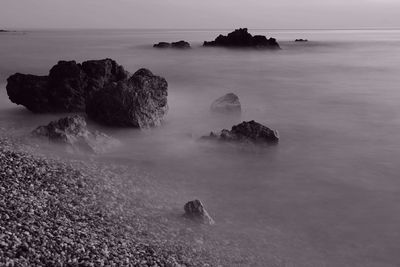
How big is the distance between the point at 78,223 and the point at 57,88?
53.8 feet

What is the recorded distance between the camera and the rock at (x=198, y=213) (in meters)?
12.5

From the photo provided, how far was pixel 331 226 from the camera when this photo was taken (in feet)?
42.9

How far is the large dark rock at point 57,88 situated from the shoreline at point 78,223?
10.9 m

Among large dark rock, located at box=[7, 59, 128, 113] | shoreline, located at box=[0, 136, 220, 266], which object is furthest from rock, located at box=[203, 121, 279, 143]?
large dark rock, located at box=[7, 59, 128, 113]

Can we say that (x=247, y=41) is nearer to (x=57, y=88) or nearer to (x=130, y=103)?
(x=57, y=88)

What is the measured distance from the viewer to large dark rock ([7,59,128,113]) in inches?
997

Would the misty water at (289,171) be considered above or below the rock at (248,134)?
below

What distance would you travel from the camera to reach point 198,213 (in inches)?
493

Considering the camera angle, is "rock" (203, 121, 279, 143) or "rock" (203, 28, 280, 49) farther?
"rock" (203, 28, 280, 49)

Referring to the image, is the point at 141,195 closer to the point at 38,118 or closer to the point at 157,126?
the point at 157,126

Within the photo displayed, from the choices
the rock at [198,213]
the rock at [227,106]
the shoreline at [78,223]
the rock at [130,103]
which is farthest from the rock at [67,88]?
the rock at [198,213]

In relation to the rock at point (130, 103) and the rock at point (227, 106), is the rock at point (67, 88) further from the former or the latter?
the rock at point (227, 106)

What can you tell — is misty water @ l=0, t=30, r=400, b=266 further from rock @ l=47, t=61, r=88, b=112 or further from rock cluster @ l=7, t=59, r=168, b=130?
rock @ l=47, t=61, r=88, b=112

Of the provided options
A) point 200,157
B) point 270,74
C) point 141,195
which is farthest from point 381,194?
point 270,74
